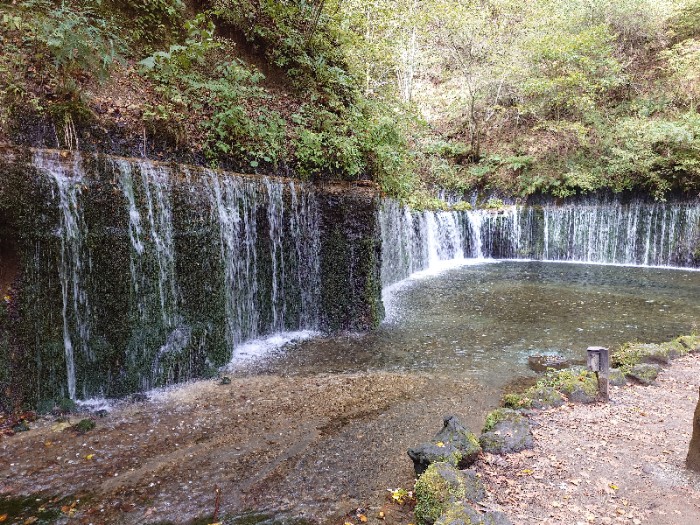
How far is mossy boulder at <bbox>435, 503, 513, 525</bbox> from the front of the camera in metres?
2.85

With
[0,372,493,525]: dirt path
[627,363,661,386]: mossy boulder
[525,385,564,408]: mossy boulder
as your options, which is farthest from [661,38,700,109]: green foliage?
[0,372,493,525]: dirt path

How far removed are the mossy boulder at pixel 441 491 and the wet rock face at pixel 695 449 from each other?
1.82 metres

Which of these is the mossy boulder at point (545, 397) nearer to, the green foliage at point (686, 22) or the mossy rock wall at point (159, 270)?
the mossy rock wall at point (159, 270)

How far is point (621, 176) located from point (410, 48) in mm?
11138

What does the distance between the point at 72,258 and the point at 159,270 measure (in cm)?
105

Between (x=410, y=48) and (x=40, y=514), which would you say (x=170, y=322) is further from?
(x=410, y=48)

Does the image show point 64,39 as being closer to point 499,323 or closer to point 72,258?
point 72,258

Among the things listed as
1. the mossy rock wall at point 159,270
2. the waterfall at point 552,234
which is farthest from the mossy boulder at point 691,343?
the waterfall at point 552,234

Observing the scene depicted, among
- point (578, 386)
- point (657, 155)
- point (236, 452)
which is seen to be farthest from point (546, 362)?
point (657, 155)

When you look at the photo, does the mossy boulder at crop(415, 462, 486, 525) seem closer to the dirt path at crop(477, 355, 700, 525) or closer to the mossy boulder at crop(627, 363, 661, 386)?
the dirt path at crop(477, 355, 700, 525)

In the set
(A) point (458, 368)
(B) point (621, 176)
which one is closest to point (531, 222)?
(B) point (621, 176)

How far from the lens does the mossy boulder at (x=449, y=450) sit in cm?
364

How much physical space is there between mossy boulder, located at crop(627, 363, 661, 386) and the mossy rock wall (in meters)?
4.25

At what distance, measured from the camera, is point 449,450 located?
3.69 meters
